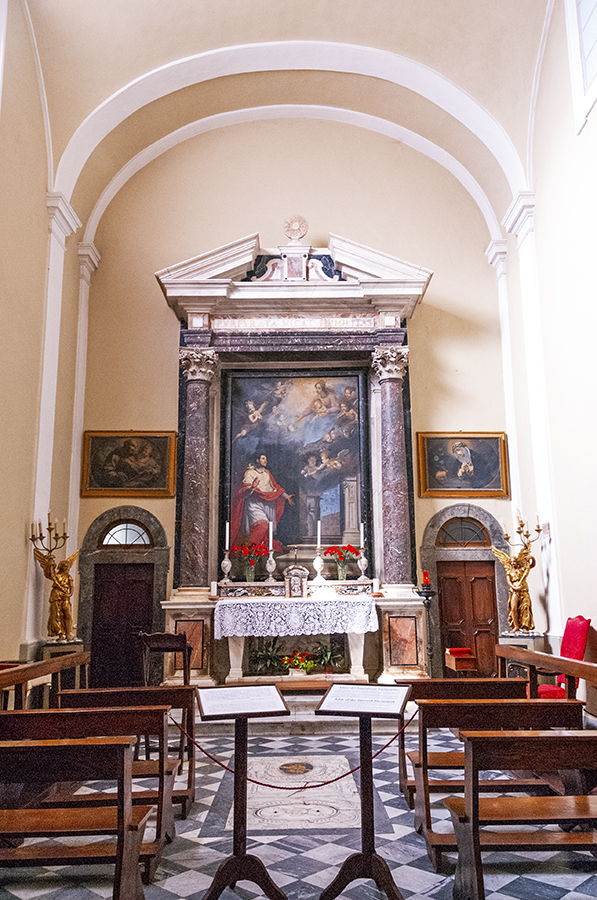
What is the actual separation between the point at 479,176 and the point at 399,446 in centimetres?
443

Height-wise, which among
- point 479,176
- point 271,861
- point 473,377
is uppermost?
point 479,176

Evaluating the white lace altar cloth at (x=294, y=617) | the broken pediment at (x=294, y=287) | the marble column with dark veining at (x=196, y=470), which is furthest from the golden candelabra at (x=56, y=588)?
the broken pediment at (x=294, y=287)

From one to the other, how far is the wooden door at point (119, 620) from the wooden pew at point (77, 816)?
623cm

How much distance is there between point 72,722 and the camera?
382cm

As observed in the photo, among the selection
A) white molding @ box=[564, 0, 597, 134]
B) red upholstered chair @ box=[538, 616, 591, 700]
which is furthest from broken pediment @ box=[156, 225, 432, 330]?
red upholstered chair @ box=[538, 616, 591, 700]

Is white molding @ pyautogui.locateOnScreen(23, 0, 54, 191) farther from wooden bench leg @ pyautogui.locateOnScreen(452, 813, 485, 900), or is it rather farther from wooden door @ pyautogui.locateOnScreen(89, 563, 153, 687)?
wooden bench leg @ pyautogui.locateOnScreen(452, 813, 485, 900)

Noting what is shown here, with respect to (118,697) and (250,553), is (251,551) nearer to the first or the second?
(250,553)

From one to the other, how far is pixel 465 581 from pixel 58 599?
5.48 metres

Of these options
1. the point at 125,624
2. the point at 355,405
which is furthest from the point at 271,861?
the point at 355,405

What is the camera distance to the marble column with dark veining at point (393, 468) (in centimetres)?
952

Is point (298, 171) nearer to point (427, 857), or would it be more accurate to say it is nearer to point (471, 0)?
point (471, 0)

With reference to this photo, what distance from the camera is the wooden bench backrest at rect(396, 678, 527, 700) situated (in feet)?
16.2

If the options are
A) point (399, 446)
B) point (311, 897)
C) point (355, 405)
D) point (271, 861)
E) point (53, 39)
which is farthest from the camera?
point (355, 405)

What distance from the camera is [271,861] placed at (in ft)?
13.4
